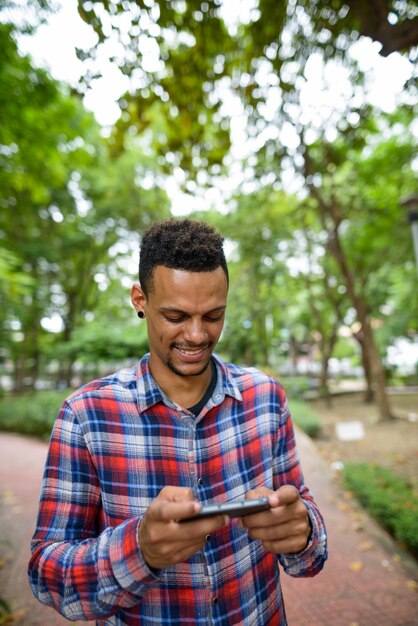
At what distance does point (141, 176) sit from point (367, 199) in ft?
27.5

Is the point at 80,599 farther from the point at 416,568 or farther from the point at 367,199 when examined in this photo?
the point at 367,199

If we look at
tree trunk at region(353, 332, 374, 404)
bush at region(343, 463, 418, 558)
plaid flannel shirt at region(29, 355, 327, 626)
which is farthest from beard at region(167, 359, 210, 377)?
tree trunk at region(353, 332, 374, 404)

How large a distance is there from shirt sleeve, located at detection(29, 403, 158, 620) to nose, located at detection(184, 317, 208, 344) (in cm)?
53

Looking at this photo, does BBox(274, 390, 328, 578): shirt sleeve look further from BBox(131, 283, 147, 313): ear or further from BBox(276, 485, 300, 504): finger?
BBox(131, 283, 147, 313): ear

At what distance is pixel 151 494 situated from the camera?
1.37 meters

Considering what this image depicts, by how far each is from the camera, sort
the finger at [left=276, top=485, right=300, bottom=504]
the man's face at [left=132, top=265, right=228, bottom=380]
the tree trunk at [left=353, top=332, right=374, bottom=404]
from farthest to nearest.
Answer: the tree trunk at [left=353, top=332, right=374, bottom=404]
the man's face at [left=132, top=265, right=228, bottom=380]
the finger at [left=276, top=485, right=300, bottom=504]

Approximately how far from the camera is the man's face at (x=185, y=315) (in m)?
1.41

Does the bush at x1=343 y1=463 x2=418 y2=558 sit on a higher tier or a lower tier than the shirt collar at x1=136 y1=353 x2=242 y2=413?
lower

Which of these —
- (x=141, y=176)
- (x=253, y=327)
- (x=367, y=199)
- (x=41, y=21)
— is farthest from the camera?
(x=253, y=327)

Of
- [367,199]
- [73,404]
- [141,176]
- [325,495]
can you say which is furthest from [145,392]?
[141,176]

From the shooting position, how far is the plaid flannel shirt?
1.14 m

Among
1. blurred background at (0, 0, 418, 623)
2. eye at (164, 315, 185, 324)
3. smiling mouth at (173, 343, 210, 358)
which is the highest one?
blurred background at (0, 0, 418, 623)

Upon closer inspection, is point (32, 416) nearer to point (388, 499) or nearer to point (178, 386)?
point (388, 499)

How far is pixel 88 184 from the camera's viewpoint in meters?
14.6
